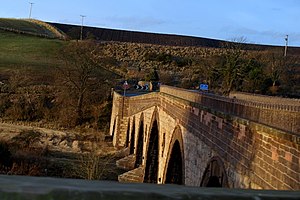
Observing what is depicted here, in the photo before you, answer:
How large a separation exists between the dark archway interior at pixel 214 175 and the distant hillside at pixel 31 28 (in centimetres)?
7379

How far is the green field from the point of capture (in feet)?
186

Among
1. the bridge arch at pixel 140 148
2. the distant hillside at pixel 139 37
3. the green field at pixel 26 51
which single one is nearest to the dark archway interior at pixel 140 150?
the bridge arch at pixel 140 148

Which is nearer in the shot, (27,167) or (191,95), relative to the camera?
(191,95)

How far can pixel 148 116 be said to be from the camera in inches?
926

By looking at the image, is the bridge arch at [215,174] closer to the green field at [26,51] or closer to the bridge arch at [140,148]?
the bridge arch at [140,148]

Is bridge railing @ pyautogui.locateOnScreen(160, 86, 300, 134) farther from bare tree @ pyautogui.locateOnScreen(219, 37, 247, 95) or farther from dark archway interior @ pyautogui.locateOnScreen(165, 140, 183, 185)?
bare tree @ pyautogui.locateOnScreen(219, 37, 247, 95)

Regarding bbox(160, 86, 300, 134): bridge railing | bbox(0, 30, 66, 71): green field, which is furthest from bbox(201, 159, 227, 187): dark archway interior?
bbox(0, 30, 66, 71): green field

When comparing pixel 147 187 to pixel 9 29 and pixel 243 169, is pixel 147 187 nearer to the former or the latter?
pixel 243 169

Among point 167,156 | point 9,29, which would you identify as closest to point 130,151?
point 167,156

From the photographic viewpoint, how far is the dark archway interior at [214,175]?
27.6 feet

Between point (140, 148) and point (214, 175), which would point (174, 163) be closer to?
point (214, 175)

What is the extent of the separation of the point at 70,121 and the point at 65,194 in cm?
4090

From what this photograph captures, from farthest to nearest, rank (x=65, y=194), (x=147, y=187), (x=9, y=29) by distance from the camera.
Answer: (x=9, y=29)
(x=147, y=187)
(x=65, y=194)

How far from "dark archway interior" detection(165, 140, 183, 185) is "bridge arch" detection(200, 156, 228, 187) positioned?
18.1ft
